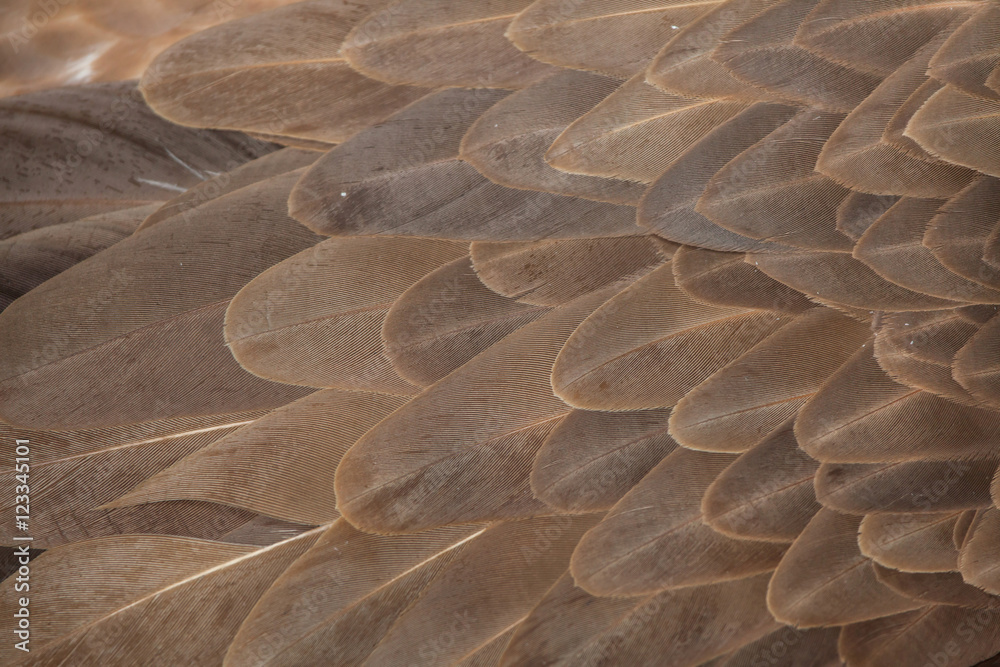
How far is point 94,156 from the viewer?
179 centimetres

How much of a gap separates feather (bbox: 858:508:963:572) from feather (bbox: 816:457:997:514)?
2 centimetres

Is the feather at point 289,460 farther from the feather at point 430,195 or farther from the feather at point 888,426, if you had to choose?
the feather at point 888,426

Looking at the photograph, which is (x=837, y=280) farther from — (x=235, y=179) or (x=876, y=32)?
(x=235, y=179)

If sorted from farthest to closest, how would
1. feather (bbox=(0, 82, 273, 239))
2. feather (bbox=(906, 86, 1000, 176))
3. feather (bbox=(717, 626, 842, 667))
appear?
1. feather (bbox=(0, 82, 273, 239))
2. feather (bbox=(717, 626, 842, 667))
3. feather (bbox=(906, 86, 1000, 176))

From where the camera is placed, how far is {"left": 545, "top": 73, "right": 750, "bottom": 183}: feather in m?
1.40

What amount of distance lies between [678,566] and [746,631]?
0.61 feet

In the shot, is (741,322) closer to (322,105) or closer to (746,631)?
(746,631)

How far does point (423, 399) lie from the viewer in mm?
1429

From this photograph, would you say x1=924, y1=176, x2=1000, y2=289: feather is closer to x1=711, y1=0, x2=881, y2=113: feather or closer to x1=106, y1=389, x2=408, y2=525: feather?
x1=711, y1=0, x2=881, y2=113: feather

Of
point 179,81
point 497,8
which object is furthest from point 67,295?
point 497,8

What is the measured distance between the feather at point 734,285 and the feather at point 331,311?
441mm

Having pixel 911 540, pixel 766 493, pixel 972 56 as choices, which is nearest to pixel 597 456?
pixel 766 493

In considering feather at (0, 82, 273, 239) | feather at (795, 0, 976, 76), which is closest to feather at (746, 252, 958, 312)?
feather at (795, 0, 976, 76)

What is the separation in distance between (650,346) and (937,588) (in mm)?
659
